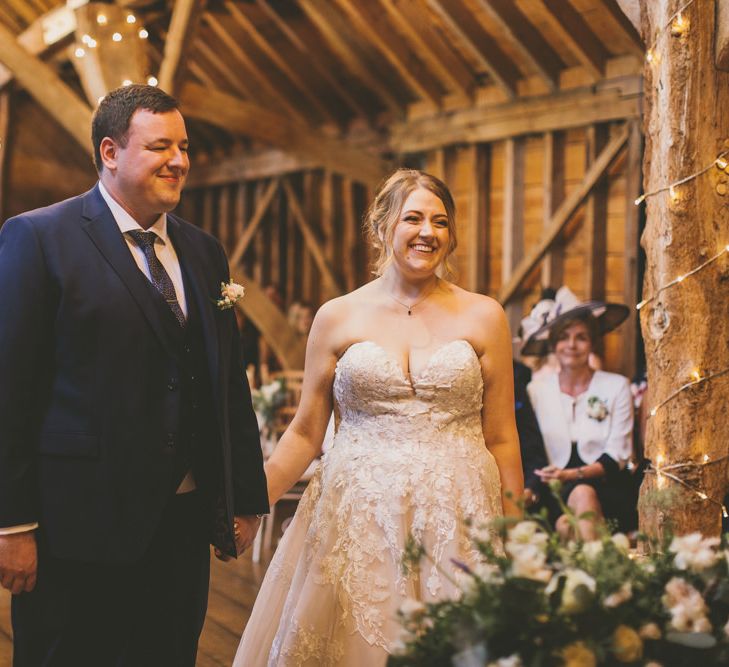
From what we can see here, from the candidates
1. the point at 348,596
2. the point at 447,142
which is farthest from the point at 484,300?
the point at 447,142

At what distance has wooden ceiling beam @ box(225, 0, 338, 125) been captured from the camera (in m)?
9.45

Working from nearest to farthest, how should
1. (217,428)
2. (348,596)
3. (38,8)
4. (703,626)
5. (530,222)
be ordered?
(703,626), (217,428), (348,596), (530,222), (38,8)

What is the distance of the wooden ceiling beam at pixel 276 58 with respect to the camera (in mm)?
9445

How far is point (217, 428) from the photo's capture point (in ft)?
7.84

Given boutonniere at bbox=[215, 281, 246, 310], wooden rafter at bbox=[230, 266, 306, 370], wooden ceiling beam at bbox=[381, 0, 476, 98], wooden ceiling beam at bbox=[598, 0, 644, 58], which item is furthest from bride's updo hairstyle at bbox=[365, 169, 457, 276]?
wooden rafter at bbox=[230, 266, 306, 370]

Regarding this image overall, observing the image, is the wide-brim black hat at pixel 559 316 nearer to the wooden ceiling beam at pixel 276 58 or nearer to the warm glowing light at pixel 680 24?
the warm glowing light at pixel 680 24

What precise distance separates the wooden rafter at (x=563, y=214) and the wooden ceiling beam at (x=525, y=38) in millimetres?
719

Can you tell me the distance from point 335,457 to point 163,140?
117cm

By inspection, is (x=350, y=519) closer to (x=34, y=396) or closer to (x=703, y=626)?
(x=34, y=396)

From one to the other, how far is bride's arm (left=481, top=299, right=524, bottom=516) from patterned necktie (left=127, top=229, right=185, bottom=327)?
103 centimetres

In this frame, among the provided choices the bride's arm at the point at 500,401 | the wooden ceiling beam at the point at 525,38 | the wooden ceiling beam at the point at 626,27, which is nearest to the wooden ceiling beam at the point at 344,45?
the wooden ceiling beam at the point at 525,38

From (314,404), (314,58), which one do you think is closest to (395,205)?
(314,404)

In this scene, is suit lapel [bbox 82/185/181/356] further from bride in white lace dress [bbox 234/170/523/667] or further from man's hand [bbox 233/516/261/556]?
bride in white lace dress [bbox 234/170/523/667]

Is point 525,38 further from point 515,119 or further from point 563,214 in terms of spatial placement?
point 563,214
